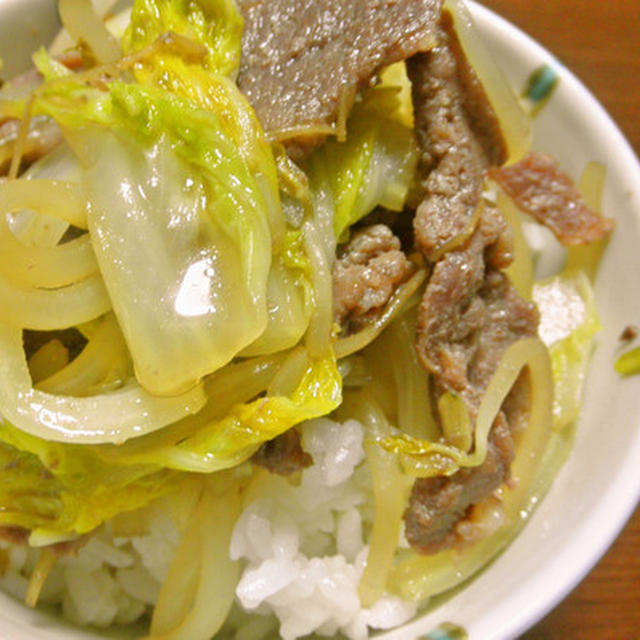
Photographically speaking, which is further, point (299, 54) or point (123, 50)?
point (123, 50)

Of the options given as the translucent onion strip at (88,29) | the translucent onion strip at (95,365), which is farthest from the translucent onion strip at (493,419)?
the translucent onion strip at (88,29)

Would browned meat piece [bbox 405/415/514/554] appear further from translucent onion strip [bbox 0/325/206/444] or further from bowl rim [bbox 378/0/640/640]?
translucent onion strip [bbox 0/325/206/444]

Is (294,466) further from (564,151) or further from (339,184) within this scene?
(564,151)

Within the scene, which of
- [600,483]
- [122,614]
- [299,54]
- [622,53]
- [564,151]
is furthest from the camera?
[622,53]

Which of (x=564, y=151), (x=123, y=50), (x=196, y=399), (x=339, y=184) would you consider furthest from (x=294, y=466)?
(x=564, y=151)

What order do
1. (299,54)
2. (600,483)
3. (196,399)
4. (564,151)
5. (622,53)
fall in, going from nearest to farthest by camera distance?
1. (196,399)
2. (299,54)
3. (600,483)
4. (564,151)
5. (622,53)

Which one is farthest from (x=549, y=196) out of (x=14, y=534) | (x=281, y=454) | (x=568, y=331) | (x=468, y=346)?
(x=14, y=534)

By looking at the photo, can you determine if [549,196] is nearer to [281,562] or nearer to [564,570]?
[564,570]
